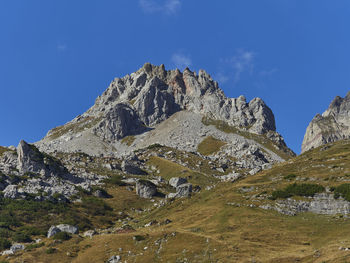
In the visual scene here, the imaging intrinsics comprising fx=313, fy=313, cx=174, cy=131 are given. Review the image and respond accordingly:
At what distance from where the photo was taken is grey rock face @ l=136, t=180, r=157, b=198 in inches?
4616

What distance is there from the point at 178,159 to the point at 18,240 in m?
128

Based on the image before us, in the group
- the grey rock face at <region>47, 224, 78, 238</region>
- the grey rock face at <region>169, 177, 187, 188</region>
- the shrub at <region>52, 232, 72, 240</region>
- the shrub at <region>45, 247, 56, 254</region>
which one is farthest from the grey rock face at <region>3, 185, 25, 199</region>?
the grey rock face at <region>169, 177, 187, 188</region>

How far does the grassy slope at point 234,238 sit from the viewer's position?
42.6 meters

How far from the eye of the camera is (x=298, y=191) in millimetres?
63219

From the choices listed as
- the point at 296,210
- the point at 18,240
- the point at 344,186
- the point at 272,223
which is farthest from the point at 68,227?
the point at 344,186

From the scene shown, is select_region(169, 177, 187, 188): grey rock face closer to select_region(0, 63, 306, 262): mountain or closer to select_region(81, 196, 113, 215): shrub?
select_region(0, 63, 306, 262): mountain

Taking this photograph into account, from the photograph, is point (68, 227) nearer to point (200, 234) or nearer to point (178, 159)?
point (200, 234)

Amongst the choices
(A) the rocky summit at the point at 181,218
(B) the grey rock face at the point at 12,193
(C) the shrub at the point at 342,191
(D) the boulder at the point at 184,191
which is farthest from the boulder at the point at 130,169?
(C) the shrub at the point at 342,191

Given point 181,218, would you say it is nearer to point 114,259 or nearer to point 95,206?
point 114,259

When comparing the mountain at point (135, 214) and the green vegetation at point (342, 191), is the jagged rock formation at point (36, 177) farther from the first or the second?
the green vegetation at point (342, 191)

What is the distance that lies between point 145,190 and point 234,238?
7282cm

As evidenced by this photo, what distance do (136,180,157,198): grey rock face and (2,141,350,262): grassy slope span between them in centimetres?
4511

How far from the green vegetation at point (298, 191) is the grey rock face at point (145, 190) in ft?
200

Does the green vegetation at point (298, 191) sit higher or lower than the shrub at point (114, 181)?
lower
